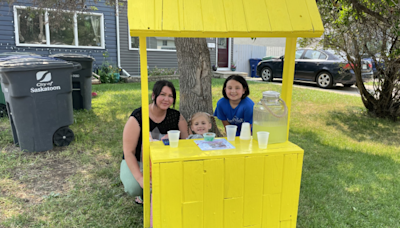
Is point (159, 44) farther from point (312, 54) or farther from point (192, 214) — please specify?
point (192, 214)

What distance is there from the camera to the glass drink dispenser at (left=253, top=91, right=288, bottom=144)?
203 centimetres

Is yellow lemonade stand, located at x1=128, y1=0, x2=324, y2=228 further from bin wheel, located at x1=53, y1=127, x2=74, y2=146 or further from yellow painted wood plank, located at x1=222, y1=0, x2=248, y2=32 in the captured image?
bin wheel, located at x1=53, y1=127, x2=74, y2=146

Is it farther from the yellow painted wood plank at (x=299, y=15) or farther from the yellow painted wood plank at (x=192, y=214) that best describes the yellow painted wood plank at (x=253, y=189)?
the yellow painted wood plank at (x=299, y=15)

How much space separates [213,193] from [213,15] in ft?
3.61

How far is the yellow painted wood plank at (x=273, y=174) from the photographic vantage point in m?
1.88

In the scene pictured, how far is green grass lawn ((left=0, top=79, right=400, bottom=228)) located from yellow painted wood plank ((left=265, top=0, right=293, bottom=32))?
1.71 meters

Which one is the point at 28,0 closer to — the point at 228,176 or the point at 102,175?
the point at 102,175

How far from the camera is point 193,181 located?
177 cm

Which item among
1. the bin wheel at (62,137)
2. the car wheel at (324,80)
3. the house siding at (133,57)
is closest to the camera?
the bin wheel at (62,137)

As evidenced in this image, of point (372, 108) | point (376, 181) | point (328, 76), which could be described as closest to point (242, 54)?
point (328, 76)

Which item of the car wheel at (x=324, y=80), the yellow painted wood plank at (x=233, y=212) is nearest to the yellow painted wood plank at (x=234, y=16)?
the yellow painted wood plank at (x=233, y=212)

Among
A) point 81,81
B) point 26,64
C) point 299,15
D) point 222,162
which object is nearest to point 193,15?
point 299,15

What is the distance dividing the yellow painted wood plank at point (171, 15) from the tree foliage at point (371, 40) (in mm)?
4286

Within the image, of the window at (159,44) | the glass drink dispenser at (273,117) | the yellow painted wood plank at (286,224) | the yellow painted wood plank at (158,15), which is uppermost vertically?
the window at (159,44)
